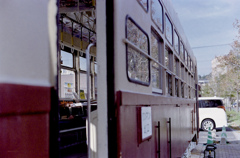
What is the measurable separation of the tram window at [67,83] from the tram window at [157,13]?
93.0 inches

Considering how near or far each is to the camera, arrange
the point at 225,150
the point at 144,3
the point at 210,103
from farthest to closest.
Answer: the point at 210,103 < the point at 225,150 < the point at 144,3

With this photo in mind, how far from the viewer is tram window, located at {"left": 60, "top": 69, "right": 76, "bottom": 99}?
4977mm

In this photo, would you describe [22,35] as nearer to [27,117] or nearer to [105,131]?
[27,117]

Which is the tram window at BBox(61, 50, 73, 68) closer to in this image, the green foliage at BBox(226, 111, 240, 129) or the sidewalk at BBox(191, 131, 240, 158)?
the sidewalk at BBox(191, 131, 240, 158)

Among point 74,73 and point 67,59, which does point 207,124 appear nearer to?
point 74,73

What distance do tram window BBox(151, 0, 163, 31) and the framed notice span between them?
992mm

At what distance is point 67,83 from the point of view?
5230 mm

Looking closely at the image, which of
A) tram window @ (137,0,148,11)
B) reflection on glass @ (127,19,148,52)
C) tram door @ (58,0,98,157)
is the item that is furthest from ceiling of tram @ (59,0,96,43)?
reflection on glass @ (127,19,148,52)

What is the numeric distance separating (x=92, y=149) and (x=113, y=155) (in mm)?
396

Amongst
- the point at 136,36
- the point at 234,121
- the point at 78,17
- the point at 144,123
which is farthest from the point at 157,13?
the point at 234,121

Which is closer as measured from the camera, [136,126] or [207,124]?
[136,126]

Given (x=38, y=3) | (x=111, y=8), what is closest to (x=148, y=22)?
(x=111, y=8)

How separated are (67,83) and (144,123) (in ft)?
10.7

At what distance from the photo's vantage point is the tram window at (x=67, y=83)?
4.98 m
